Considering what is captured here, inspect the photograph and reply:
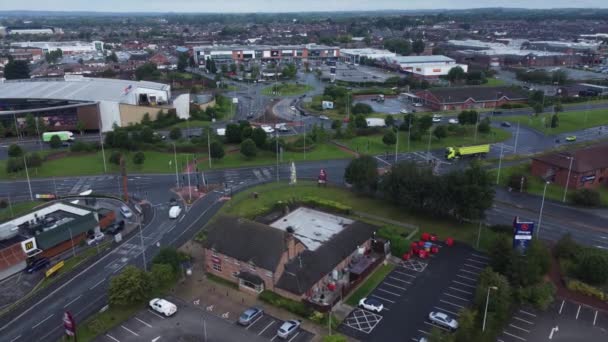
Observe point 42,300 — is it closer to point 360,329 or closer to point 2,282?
point 2,282

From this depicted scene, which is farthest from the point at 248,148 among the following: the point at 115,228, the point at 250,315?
the point at 250,315

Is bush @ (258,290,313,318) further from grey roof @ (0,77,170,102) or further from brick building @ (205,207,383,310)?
grey roof @ (0,77,170,102)

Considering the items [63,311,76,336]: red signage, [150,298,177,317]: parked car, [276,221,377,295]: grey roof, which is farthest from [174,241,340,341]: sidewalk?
[63,311,76,336]: red signage

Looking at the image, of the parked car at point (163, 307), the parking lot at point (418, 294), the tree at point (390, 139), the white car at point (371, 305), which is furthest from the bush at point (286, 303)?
the tree at point (390, 139)

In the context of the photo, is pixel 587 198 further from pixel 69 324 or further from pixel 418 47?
pixel 418 47

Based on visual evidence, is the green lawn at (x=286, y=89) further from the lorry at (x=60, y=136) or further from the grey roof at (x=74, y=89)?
the lorry at (x=60, y=136)

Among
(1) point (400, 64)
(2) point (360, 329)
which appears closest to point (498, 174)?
(2) point (360, 329)
